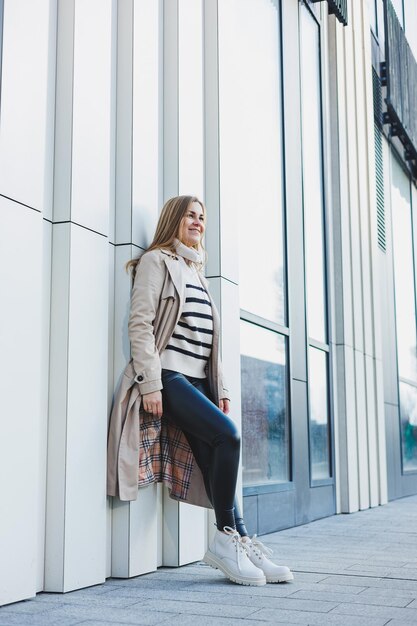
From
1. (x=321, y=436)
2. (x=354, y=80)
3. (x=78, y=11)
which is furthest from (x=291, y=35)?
(x=78, y=11)

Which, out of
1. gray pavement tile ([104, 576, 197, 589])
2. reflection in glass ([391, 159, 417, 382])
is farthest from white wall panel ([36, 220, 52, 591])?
reflection in glass ([391, 159, 417, 382])

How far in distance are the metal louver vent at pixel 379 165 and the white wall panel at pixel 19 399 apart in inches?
375

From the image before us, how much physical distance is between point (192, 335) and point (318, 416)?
438 cm

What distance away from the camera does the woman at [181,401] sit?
454 centimetres

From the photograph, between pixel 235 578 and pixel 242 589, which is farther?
pixel 235 578

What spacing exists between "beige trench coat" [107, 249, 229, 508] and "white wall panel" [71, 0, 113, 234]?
440mm

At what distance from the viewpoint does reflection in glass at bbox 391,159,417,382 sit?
14.2 meters

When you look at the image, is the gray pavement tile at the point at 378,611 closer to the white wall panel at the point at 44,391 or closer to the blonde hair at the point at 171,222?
the white wall panel at the point at 44,391

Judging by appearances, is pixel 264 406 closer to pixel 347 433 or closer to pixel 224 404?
pixel 224 404

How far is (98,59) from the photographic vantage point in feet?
15.5

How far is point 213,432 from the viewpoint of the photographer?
4.57 metres

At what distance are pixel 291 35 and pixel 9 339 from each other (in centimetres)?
603

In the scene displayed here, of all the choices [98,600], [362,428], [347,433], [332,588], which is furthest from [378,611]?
[362,428]

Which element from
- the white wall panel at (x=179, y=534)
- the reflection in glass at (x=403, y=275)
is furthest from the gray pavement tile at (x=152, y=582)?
the reflection in glass at (x=403, y=275)
